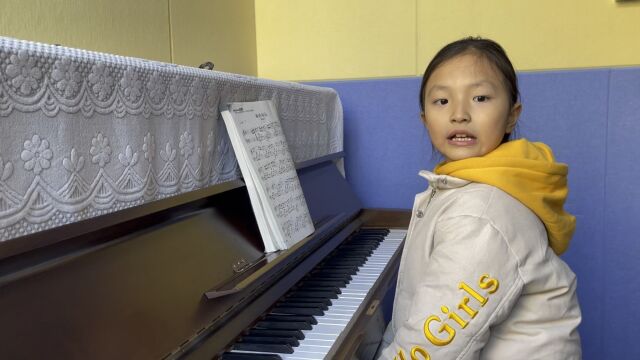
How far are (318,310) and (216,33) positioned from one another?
129cm

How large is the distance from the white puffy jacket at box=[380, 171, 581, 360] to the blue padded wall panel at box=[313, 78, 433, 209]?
1438mm

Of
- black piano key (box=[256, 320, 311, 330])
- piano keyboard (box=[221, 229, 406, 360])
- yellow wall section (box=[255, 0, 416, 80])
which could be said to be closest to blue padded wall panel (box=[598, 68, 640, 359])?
yellow wall section (box=[255, 0, 416, 80])

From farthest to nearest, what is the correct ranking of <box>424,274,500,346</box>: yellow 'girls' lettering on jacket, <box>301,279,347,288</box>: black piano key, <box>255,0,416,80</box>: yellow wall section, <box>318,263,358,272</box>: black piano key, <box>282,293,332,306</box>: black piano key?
1. <box>255,0,416,80</box>: yellow wall section
2. <box>318,263,358,272</box>: black piano key
3. <box>301,279,347,288</box>: black piano key
4. <box>282,293,332,306</box>: black piano key
5. <box>424,274,500,346</box>: yellow 'girls' lettering on jacket

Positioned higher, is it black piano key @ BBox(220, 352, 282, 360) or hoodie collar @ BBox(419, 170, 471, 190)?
hoodie collar @ BBox(419, 170, 471, 190)

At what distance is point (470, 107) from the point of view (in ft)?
3.77

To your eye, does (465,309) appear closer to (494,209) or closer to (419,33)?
(494,209)

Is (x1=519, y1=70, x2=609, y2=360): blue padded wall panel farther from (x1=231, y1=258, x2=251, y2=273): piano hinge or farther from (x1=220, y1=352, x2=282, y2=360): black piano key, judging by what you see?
(x1=220, y1=352, x2=282, y2=360): black piano key

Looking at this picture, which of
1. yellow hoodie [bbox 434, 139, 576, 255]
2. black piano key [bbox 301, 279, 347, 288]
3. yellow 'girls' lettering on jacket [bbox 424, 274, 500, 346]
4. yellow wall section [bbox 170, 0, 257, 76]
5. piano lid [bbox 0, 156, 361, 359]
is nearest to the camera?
piano lid [bbox 0, 156, 361, 359]

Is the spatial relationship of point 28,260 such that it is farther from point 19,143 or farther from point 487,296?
point 487,296

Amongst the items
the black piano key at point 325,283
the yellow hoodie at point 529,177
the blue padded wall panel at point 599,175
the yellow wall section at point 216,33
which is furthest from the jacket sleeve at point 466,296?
the blue padded wall panel at point 599,175

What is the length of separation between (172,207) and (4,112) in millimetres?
444

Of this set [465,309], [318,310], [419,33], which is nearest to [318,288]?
[318,310]

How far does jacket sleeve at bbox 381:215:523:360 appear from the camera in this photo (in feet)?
3.09

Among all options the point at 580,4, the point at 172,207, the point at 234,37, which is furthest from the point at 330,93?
the point at 172,207
